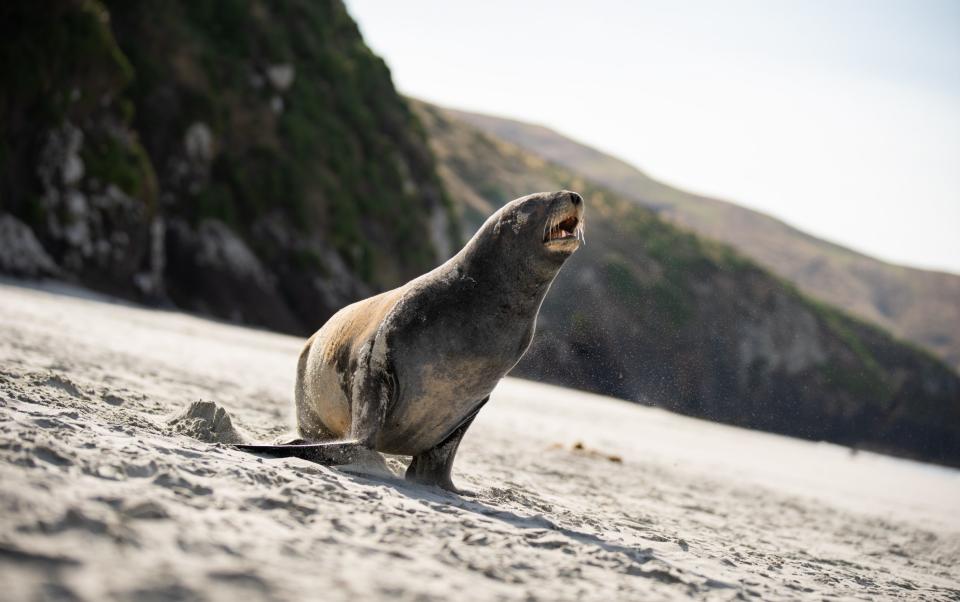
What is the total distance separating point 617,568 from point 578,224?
2329 millimetres

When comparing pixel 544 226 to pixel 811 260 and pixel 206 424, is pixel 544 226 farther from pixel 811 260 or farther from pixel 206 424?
pixel 811 260

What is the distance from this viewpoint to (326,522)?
3561 millimetres

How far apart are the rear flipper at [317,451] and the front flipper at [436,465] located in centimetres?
61

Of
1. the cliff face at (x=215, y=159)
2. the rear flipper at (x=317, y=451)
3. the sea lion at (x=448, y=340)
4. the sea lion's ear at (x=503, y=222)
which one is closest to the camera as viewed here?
the rear flipper at (x=317, y=451)

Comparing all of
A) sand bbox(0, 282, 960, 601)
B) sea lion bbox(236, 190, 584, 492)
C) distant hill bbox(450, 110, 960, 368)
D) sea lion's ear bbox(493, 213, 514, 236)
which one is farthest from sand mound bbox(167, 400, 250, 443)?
distant hill bbox(450, 110, 960, 368)

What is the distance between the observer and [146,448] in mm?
4148

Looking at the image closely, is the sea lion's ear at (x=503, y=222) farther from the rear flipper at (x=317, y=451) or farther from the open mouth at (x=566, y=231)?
the rear flipper at (x=317, y=451)

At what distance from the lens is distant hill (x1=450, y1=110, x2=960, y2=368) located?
148 meters

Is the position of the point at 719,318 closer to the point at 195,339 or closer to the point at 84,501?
the point at 195,339

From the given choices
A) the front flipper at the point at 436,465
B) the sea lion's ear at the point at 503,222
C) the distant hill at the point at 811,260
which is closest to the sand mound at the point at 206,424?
the front flipper at the point at 436,465

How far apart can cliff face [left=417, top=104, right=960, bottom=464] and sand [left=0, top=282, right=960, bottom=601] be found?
45683 mm

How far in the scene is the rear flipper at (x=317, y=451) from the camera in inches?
195

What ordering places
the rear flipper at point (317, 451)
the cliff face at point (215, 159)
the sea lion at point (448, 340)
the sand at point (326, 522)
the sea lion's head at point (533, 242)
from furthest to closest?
the cliff face at point (215, 159) → the sea lion's head at point (533, 242) → the sea lion at point (448, 340) → the rear flipper at point (317, 451) → the sand at point (326, 522)

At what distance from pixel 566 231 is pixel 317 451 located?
2.01 meters
